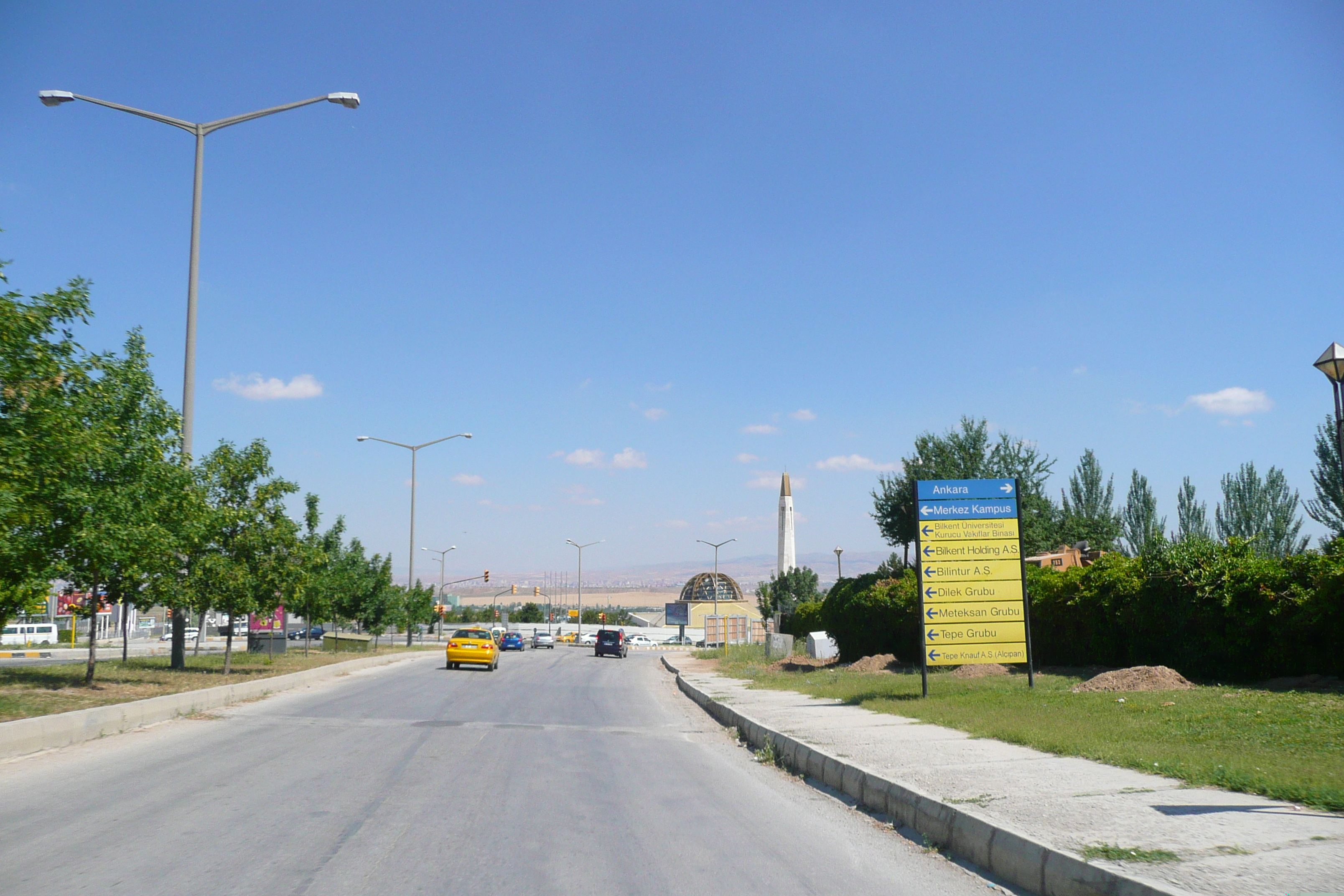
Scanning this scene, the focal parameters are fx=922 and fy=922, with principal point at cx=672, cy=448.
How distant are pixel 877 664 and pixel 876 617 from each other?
2952 mm

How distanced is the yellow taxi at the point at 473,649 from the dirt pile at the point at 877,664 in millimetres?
14422

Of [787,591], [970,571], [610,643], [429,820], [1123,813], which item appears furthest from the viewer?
[787,591]

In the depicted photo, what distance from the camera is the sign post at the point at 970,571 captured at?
17.8 meters

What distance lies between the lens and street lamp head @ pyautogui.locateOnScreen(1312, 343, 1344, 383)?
9.58 m

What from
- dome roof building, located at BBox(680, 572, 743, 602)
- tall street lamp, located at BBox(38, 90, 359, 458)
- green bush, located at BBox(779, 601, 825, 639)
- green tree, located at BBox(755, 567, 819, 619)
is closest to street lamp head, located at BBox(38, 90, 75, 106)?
tall street lamp, located at BBox(38, 90, 359, 458)

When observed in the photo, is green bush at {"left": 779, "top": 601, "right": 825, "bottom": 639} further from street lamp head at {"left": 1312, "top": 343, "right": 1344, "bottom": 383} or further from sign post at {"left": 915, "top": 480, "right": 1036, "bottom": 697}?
street lamp head at {"left": 1312, "top": 343, "right": 1344, "bottom": 383}

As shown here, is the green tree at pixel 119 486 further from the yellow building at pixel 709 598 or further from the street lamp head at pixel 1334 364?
the yellow building at pixel 709 598

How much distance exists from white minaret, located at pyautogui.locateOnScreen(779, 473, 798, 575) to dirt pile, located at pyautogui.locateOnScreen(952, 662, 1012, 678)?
93.0m

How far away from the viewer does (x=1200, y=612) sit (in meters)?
16.7

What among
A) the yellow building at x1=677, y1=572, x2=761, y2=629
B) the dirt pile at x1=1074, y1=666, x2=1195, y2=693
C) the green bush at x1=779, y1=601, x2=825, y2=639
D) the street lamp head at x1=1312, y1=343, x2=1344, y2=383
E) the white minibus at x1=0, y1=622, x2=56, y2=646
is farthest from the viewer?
the yellow building at x1=677, y1=572, x2=761, y2=629

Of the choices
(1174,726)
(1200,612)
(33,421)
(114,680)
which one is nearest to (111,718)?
(33,421)

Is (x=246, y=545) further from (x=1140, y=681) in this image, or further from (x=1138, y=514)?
(x=1138, y=514)

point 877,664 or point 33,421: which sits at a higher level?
point 33,421

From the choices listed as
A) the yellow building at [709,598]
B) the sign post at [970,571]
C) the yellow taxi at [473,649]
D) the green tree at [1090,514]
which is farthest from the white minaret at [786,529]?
the sign post at [970,571]
